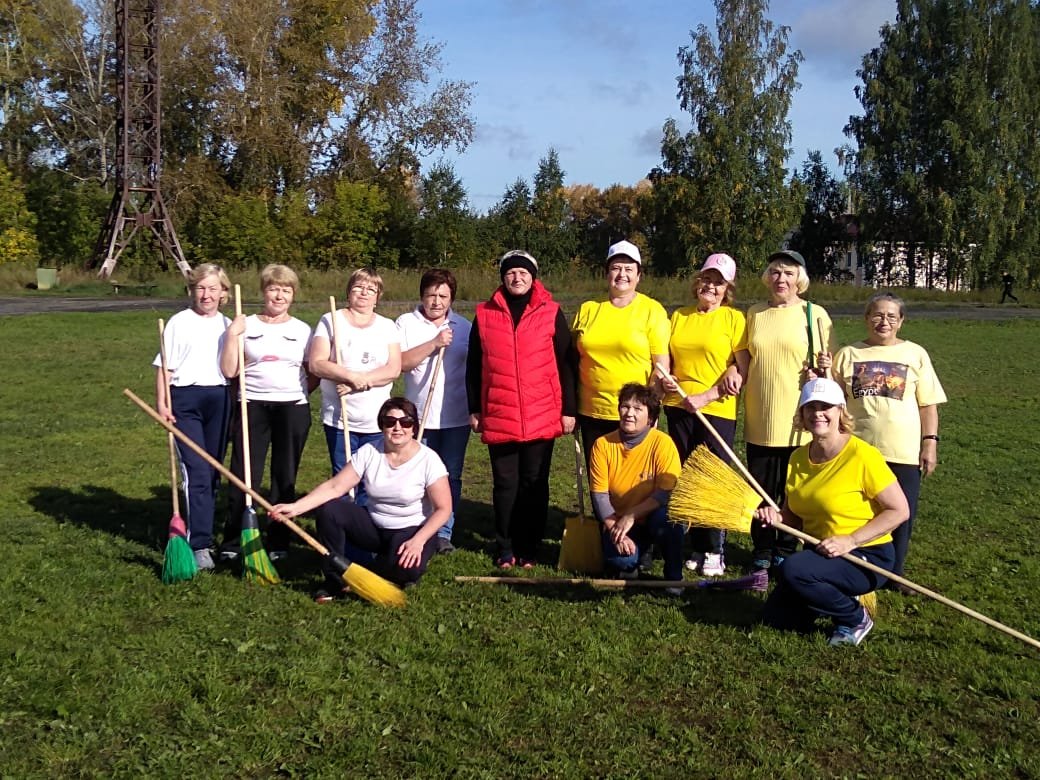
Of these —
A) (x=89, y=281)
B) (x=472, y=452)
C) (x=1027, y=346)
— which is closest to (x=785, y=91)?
(x=1027, y=346)

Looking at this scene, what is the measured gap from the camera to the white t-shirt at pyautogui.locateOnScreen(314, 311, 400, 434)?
6281 millimetres

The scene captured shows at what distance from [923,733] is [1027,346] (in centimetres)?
1966

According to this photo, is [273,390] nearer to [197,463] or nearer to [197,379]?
[197,379]

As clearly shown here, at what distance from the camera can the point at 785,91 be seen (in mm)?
44344

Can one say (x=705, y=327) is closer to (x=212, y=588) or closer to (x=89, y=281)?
(x=212, y=588)

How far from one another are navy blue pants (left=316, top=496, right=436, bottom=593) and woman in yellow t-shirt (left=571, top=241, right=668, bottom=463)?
1398mm

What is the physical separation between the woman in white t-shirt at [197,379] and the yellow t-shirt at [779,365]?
3.27 m

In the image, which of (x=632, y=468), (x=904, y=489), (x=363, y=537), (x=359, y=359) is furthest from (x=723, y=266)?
(x=363, y=537)

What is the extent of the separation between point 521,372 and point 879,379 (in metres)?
2.07

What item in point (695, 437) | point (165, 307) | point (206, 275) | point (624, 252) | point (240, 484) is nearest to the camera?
point (240, 484)

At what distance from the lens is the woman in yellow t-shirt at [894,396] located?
565 centimetres

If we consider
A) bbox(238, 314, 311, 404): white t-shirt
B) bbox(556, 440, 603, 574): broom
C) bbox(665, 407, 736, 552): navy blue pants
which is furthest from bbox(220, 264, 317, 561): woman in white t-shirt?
bbox(665, 407, 736, 552): navy blue pants

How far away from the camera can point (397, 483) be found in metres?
5.64

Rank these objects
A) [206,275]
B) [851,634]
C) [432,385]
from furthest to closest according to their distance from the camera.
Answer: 1. [432,385]
2. [206,275]
3. [851,634]
